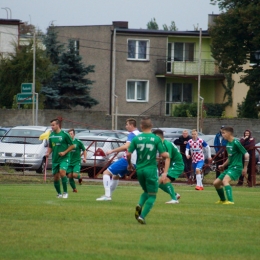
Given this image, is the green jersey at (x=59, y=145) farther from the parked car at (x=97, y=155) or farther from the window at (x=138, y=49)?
the window at (x=138, y=49)

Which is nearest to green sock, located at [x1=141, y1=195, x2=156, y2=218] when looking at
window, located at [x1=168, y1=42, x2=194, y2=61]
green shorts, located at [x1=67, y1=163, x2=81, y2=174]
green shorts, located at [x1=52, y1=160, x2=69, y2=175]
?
green shorts, located at [x1=52, y1=160, x2=69, y2=175]

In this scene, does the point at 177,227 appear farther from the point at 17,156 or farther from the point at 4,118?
the point at 4,118

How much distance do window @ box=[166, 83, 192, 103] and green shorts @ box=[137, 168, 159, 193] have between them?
48.3 m

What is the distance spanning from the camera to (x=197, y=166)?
25.3 metres

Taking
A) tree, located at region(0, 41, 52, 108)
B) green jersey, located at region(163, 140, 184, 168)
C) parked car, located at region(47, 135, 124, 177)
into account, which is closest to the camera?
green jersey, located at region(163, 140, 184, 168)

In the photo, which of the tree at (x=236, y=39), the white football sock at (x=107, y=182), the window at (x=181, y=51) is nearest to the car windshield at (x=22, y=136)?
the white football sock at (x=107, y=182)

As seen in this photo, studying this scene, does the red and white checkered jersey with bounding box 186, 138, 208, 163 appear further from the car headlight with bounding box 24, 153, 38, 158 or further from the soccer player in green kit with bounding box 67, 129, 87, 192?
the car headlight with bounding box 24, 153, 38, 158

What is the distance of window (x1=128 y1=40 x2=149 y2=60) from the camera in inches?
2309

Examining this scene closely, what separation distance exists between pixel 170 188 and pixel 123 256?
26.6ft

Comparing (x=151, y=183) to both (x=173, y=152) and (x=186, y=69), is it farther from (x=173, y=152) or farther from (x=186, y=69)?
(x=186, y=69)

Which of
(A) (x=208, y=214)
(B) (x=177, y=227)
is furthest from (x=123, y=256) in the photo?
(A) (x=208, y=214)

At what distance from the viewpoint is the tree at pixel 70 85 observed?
181 ft

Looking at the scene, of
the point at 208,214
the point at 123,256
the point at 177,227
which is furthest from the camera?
the point at 208,214

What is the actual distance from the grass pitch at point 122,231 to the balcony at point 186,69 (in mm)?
42374
